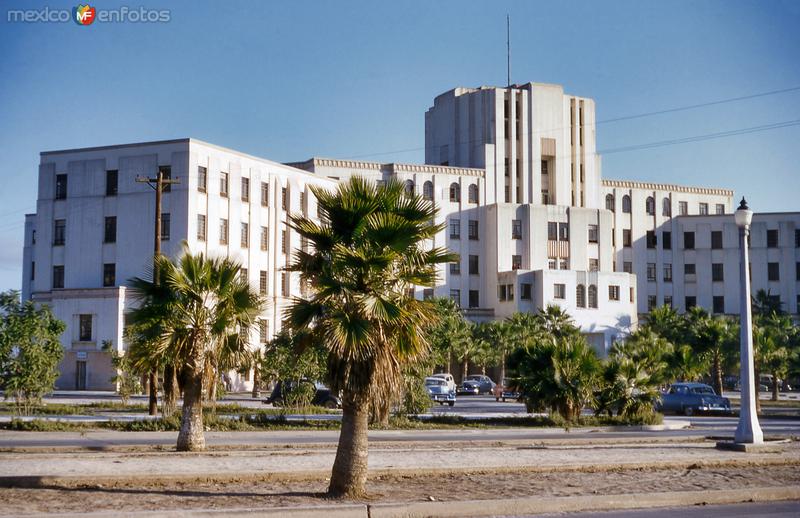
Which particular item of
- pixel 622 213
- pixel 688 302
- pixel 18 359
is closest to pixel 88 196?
pixel 18 359

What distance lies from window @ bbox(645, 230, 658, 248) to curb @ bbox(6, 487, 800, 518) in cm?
8501

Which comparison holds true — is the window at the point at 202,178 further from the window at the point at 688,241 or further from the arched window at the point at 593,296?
the window at the point at 688,241

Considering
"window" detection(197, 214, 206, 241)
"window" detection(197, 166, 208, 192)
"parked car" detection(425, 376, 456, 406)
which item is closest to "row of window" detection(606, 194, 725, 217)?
"window" detection(197, 166, 208, 192)

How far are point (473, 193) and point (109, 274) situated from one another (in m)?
36.9

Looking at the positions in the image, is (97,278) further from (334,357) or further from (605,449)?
(334,357)

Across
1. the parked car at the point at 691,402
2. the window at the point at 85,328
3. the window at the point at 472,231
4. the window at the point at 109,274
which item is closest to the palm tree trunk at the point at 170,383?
the parked car at the point at 691,402

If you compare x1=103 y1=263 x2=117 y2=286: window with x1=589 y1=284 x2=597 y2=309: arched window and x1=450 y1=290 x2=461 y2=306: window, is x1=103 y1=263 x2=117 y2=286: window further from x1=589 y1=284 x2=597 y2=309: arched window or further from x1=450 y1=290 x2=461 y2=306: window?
x1=589 y1=284 x2=597 y2=309: arched window

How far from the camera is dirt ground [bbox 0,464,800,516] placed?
12.5 meters

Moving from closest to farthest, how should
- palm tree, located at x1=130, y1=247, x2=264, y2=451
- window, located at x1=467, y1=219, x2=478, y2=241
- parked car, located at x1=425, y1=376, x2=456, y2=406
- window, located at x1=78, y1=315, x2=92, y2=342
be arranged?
palm tree, located at x1=130, y1=247, x2=264, y2=451, parked car, located at x1=425, y1=376, x2=456, y2=406, window, located at x1=78, y1=315, x2=92, y2=342, window, located at x1=467, y1=219, x2=478, y2=241

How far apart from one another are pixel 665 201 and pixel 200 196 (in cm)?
5516

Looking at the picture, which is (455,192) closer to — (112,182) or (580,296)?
(580,296)

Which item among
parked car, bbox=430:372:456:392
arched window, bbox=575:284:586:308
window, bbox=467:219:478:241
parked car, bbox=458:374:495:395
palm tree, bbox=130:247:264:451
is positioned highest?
window, bbox=467:219:478:241

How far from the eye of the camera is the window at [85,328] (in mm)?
63322

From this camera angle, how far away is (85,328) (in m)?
63.5
